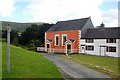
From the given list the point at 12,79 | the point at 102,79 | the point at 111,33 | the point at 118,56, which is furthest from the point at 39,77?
the point at 111,33

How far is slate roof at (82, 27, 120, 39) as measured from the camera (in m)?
51.4

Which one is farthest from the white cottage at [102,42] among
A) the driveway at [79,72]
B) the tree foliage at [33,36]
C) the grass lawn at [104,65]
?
the tree foliage at [33,36]

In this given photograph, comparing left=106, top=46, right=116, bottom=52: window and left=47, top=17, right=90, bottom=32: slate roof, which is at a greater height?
left=47, top=17, right=90, bottom=32: slate roof

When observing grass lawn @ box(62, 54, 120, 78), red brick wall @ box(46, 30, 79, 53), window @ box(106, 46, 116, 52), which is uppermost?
red brick wall @ box(46, 30, 79, 53)

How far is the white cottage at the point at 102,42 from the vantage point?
163ft

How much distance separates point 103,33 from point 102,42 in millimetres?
2569

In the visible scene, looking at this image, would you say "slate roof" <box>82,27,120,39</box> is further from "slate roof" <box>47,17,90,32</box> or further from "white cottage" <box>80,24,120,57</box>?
"slate roof" <box>47,17,90,32</box>

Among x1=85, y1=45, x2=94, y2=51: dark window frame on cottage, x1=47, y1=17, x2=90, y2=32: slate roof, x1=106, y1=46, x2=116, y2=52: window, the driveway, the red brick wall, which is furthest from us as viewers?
x1=47, y1=17, x2=90, y2=32: slate roof

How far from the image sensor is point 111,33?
52312 millimetres

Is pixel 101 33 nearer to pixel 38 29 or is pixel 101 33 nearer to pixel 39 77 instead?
pixel 38 29

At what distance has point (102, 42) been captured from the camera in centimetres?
5256

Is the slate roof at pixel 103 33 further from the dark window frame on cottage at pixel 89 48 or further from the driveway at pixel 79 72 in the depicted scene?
the driveway at pixel 79 72

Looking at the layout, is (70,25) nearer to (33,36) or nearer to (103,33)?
(103,33)

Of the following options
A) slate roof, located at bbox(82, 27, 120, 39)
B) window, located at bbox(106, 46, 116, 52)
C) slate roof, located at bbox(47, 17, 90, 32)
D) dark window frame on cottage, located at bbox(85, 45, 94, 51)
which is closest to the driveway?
window, located at bbox(106, 46, 116, 52)
